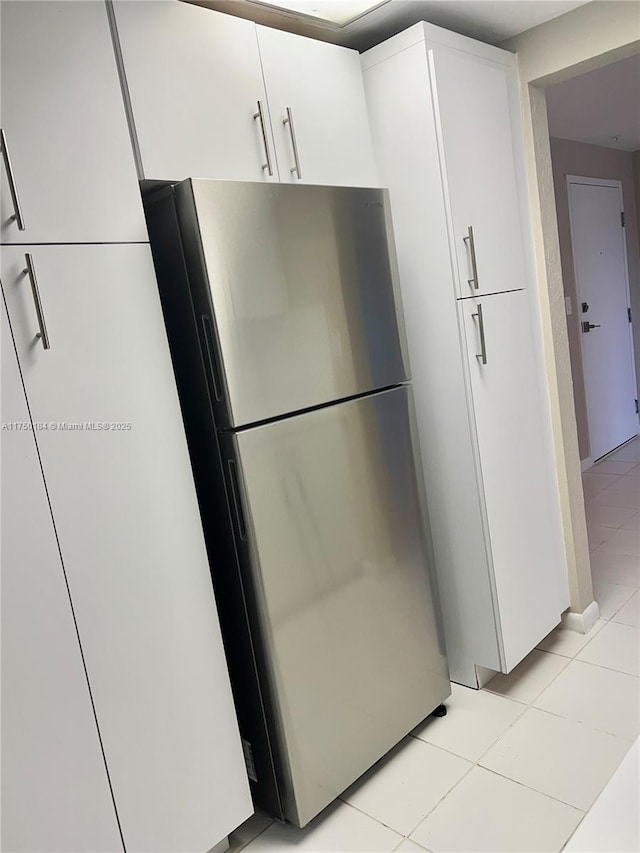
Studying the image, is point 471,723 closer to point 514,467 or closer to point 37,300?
point 514,467

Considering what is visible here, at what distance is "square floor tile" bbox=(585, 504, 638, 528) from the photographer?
146 inches

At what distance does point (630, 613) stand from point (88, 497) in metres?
2.26

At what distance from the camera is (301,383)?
5.84 ft

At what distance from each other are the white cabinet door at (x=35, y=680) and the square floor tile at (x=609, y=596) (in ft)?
6.97

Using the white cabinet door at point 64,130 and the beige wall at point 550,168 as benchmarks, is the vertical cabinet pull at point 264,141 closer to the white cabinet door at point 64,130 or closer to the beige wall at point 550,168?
the white cabinet door at point 64,130

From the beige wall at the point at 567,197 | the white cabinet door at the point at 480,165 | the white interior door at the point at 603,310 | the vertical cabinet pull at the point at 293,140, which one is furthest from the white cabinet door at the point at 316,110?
the white interior door at the point at 603,310

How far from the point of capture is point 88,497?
1463 millimetres

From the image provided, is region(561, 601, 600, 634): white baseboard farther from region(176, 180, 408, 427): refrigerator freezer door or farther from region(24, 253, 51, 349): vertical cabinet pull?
region(24, 253, 51, 349): vertical cabinet pull

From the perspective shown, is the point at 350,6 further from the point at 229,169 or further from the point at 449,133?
the point at 229,169

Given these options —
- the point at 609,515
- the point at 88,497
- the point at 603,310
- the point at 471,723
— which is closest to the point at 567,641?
the point at 471,723

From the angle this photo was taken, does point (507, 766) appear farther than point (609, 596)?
No

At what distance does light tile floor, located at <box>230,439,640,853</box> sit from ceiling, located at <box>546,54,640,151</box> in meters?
2.69

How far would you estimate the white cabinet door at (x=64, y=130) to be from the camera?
135 centimetres

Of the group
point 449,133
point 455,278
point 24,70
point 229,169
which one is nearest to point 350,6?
point 449,133
